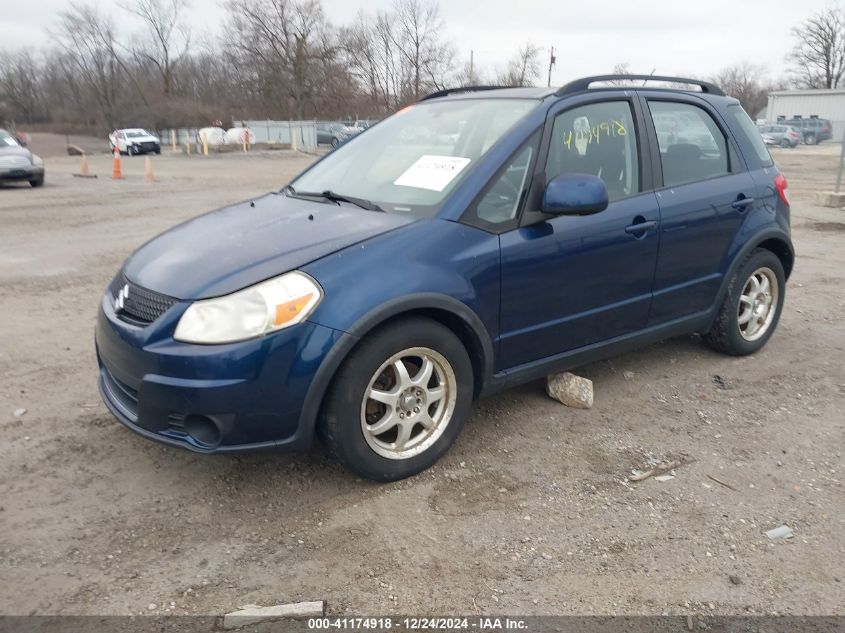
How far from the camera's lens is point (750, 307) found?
190 inches

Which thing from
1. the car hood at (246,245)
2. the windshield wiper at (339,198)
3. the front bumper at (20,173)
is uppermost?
the front bumper at (20,173)

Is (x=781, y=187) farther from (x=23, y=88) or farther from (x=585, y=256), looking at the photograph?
(x=23, y=88)

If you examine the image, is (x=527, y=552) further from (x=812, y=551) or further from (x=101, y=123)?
(x=101, y=123)

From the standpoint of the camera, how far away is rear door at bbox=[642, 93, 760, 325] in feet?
13.5

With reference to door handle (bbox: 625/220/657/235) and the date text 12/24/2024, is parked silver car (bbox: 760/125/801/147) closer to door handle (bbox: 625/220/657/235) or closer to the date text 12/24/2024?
door handle (bbox: 625/220/657/235)

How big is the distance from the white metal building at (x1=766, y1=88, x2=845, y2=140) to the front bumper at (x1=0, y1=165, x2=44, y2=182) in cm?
4887

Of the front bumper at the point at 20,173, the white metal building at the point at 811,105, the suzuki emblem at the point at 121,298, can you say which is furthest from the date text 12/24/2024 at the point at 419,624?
the white metal building at the point at 811,105

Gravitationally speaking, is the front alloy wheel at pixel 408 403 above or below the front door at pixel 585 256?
below

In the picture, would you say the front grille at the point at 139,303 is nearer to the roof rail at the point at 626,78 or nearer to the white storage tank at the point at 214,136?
the roof rail at the point at 626,78

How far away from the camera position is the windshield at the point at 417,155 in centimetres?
347

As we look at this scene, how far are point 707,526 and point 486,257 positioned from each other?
4.89 feet

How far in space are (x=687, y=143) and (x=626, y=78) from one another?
22.1 inches

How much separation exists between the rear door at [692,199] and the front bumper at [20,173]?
626 inches

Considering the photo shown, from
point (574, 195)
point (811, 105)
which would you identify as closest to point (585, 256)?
point (574, 195)
